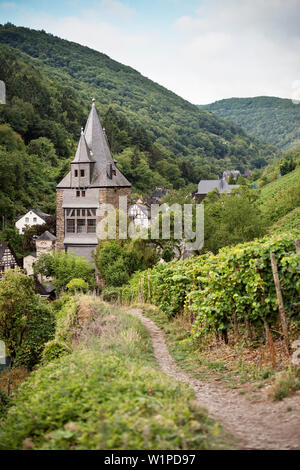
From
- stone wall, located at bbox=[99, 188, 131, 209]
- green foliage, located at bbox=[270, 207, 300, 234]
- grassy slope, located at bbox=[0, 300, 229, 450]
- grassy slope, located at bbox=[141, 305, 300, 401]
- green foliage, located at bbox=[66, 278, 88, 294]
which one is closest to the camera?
grassy slope, located at bbox=[0, 300, 229, 450]

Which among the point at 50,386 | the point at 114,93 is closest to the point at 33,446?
the point at 50,386

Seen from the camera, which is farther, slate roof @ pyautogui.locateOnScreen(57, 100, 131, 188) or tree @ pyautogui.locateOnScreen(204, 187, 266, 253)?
slate roof @ pyautogui.locateOnScreen(57, 100, 131, 188)

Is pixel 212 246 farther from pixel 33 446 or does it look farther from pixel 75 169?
pixel 33 446

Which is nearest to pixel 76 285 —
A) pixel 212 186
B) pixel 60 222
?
pixel 60 222

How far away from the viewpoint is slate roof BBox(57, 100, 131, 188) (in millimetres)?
42781

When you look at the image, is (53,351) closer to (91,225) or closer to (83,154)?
(91,225)

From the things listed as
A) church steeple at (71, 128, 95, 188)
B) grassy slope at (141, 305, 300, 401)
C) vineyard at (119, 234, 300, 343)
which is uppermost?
church steeple at (71, 128, 95, 188)

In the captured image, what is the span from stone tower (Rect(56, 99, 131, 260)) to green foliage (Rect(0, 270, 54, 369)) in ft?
74.4

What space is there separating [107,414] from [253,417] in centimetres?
210

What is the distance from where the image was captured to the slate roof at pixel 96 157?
1684 inches

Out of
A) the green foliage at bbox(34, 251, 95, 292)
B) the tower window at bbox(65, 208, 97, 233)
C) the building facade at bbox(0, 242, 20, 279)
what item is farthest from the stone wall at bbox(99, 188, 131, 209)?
the building facade at bbox(0, 242, 20, 279)

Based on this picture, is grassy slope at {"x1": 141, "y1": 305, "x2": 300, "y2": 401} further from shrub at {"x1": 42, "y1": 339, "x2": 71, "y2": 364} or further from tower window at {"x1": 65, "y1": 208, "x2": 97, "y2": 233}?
tower window at {"x1": 65, "y1": 208, "x2": 97, "y2": 233}

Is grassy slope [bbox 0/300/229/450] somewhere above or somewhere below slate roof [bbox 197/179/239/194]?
below

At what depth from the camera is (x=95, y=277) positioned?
40.7 meters
